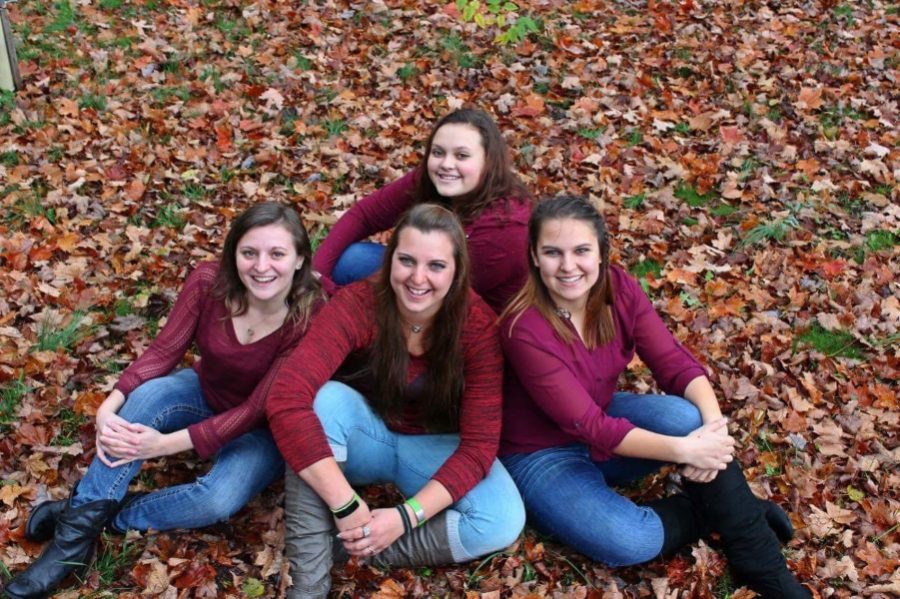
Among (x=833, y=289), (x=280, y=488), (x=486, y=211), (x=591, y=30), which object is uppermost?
(x=591, y=30)

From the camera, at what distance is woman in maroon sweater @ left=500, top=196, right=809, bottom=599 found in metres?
3.34

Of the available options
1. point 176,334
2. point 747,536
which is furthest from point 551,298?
point 176,334

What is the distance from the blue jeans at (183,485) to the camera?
3.50 m

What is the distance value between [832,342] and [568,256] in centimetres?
238

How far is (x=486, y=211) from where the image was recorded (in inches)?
158

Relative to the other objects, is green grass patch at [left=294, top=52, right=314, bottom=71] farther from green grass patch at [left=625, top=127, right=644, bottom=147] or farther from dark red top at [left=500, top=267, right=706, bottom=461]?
dark red top at [left=500, top=267, right=706, bottom=461]

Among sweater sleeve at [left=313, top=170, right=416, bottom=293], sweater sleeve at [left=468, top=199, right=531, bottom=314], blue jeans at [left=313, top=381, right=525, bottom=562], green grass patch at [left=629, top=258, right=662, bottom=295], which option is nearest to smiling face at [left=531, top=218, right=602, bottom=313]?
sweater sleeve at [left=468, top=199, right=531, bottom=314]

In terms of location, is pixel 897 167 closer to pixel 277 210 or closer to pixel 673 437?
pixel 673 437

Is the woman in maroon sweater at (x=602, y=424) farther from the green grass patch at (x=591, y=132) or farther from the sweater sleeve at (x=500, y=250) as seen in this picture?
the green grass patch at (x=591, y=132)

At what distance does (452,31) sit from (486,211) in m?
4.77

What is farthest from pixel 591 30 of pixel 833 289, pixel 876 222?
pixel 833 289

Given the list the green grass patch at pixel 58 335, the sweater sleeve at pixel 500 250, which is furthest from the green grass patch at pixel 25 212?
the sweater sleeve at pixel 500 250

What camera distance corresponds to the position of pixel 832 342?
15.9 feet

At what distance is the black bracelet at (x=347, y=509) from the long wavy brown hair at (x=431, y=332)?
48 cm
